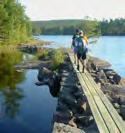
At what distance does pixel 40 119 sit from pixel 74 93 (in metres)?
2.66

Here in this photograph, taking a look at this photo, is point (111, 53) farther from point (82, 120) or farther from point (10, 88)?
point (82, 120)

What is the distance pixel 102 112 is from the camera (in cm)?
1597

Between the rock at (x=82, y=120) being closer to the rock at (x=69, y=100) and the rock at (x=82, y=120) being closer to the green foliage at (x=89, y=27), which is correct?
the rock at (x=69, y=100)

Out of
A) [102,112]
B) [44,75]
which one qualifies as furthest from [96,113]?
[44,75]

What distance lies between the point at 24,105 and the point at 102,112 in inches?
370

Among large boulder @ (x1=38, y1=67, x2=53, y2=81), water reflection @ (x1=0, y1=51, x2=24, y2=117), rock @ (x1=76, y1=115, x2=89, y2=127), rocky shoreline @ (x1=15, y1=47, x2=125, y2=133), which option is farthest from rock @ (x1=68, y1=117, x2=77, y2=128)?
large boulder @ (x1=38, y1=67, x2=53, y2=81)

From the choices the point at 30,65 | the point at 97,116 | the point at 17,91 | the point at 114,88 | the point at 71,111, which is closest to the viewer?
the point at 97,116

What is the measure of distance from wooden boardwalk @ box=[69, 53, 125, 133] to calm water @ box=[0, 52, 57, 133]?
257 cm

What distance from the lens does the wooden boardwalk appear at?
13.8 meters

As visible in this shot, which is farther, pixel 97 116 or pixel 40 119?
pixel 40 119

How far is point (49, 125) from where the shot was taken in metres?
20.2

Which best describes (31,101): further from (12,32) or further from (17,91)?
(12,32)

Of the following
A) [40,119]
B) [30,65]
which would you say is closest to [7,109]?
[40,119]

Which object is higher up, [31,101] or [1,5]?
[1,5]
